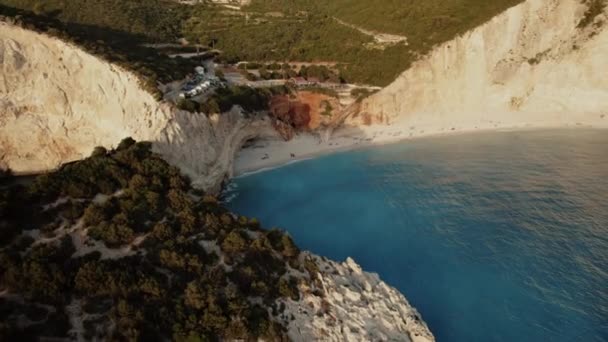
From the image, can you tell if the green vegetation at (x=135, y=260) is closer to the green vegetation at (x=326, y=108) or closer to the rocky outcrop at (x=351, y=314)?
the rocky outcrop at (x=351, y=314)

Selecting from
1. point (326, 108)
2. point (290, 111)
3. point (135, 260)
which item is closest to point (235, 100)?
point (290, 111)

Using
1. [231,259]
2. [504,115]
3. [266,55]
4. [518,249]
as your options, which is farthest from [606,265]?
[266,55]

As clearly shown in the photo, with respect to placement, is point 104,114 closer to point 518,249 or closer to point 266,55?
point 266,55

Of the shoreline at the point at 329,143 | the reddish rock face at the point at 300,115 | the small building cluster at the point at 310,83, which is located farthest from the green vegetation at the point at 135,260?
the small building cluster at the point at 310,83

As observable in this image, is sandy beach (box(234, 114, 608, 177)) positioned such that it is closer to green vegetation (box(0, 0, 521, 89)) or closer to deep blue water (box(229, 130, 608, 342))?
deep blue water (box(229, 130, 608, 342))

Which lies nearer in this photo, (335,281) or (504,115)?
(335,281)

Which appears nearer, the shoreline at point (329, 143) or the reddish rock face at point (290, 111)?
the shoreline at point (329, 143)

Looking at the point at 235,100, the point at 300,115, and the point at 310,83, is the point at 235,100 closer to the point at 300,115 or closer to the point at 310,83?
the point at 300,115
